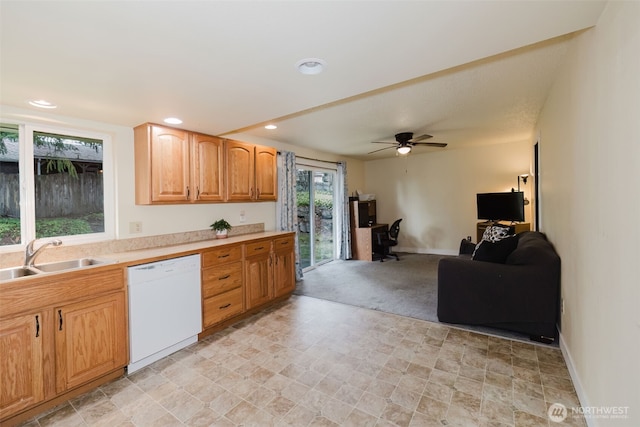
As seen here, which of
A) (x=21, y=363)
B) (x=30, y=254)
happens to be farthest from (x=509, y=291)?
(x=30, y=254)

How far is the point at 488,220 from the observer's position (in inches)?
224

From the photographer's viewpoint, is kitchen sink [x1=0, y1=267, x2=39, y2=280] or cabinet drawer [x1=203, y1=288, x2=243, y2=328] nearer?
kitchen sink [x1=0, y1=267, x2=39, y2=280]

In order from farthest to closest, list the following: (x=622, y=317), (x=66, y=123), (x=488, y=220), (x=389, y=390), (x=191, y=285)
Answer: (x=488, y=220)
(x=191, y=285)
(x=66, y=123)
(x=389, y=390)
(x=622, y=317)

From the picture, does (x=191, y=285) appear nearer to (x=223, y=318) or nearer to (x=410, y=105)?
(x=223, y=318)

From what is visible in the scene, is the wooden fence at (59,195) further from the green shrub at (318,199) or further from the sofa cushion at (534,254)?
the sofa cushion at (534,254)

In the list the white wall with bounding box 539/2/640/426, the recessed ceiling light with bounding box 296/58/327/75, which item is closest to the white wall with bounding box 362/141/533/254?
the white wall with bounding box 539/2/640/426

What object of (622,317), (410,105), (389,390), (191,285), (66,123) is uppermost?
(410,105)

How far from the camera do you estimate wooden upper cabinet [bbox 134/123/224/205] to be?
2865 mm

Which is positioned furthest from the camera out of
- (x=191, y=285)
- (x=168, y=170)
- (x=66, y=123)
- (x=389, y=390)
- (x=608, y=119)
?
(x=168, y=170)

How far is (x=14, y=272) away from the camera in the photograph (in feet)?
6.99

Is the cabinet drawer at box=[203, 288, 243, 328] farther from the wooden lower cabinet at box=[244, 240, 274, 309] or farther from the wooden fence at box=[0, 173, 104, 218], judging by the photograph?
the wooden fence at box=[0, 173, 104, 218]

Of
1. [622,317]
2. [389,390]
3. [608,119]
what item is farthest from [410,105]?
[389,390]

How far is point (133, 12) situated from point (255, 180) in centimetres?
273

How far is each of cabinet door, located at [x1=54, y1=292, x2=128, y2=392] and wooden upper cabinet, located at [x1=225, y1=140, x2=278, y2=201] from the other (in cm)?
175
